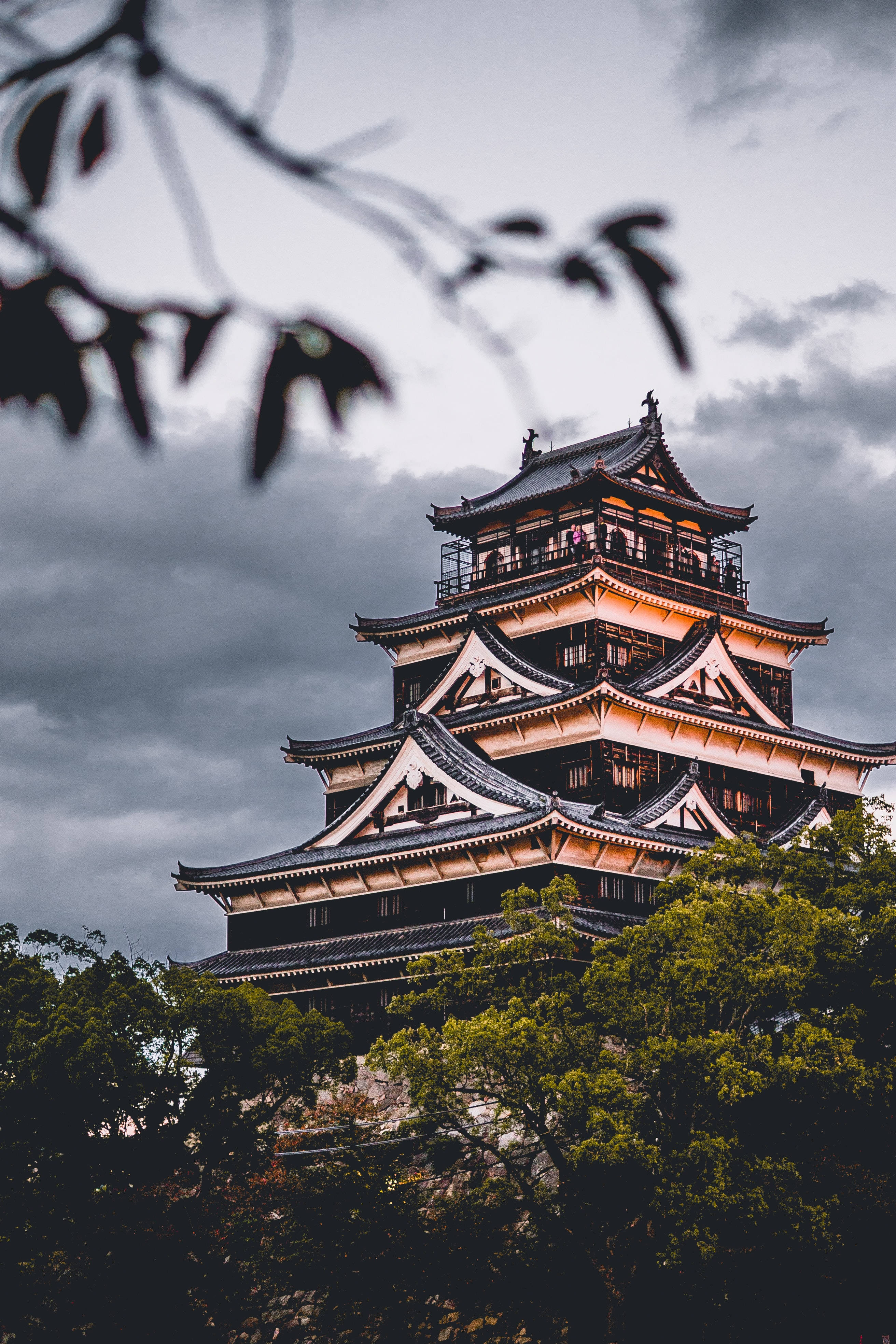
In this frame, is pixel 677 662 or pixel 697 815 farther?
pixel 677 662

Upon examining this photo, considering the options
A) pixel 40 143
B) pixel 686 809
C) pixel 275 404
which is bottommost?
pixel 275 404

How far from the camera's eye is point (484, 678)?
4394cm

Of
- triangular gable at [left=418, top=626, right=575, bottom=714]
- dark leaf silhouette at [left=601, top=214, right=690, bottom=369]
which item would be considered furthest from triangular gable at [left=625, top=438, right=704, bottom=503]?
dark leaf silhouette at [left=601, top=214, right=690, bottom=369]

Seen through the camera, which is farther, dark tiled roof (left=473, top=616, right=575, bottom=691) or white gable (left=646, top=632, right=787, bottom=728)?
white gable (left=646, top=632, right=787, bottom=728)

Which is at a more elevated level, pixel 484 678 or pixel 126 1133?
pixel 484 678

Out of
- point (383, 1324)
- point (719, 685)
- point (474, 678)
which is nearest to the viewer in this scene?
point (383, 1324)

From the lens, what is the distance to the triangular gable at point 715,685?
42719 millimetres

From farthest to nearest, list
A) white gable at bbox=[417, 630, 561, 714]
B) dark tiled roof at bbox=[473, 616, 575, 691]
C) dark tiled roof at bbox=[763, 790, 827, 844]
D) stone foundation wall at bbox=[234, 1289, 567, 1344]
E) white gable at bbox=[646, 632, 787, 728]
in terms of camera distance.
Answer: white gable at bbox=[646, 632, 787, 728] < white gable at bbox=[417, 630, 561, 714] < dark tiled roof at bbox=[473, 616, 575, 691] < dark tiled roof at bbox=[763, 790, 827, 844] < stone foundation wall at bbox=[234, 1289, 567, 1344]

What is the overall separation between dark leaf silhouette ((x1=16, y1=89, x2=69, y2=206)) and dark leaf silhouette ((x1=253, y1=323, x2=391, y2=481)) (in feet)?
2.24

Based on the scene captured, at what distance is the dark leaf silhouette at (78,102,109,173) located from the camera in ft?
11.8

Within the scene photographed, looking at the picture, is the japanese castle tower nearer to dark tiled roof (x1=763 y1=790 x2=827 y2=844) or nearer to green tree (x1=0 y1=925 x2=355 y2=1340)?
dark tiled roof (x1=763 y1=790 x2=827 y2=844)

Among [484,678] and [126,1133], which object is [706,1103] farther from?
[484,678]

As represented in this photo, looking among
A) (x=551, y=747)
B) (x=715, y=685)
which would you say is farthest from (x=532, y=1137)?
(x=715, y=685)

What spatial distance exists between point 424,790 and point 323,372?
3641 centimetres
